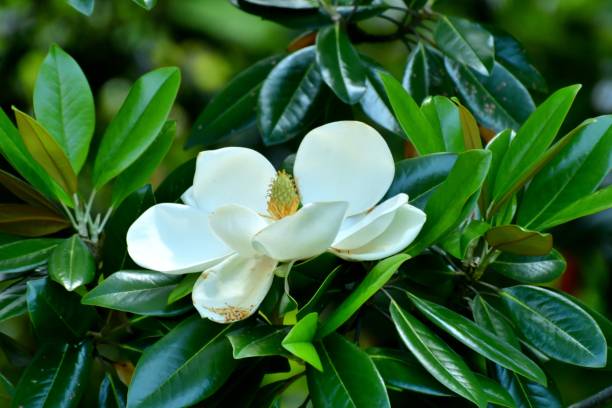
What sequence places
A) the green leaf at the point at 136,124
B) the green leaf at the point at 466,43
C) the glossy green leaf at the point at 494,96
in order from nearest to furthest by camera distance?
the green leaf at the point at 136,124
the green leaf at the point at 466,43
the glossy green leaf at the point at 494,96

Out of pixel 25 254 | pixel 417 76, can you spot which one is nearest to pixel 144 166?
pixel 25 254

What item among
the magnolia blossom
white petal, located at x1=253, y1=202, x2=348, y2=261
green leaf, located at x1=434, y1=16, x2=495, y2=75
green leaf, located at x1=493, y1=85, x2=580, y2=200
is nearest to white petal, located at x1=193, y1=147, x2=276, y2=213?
the magnolia blossom

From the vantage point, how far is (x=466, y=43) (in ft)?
3.51

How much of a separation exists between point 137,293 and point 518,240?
12.7 inches

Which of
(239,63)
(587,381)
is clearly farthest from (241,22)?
(587,381)

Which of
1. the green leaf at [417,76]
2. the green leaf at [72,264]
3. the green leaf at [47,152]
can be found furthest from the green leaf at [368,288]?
the green leaf at [417,76]

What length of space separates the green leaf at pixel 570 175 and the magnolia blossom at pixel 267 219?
151 mm

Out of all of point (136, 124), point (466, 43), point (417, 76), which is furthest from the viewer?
point (417, 76)

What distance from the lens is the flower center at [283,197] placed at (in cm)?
81

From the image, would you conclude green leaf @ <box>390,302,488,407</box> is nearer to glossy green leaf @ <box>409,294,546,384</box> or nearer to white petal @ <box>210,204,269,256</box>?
glossy green leaf @ <box>409,294,546,384</box>

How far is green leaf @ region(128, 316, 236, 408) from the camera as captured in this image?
0.73 meters

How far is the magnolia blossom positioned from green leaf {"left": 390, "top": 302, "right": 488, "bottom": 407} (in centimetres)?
6

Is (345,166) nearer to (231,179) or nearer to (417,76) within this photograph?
(231,179)

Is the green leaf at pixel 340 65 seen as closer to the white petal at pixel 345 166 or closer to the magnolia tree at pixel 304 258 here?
the magnolia tree at pixel 304 258
